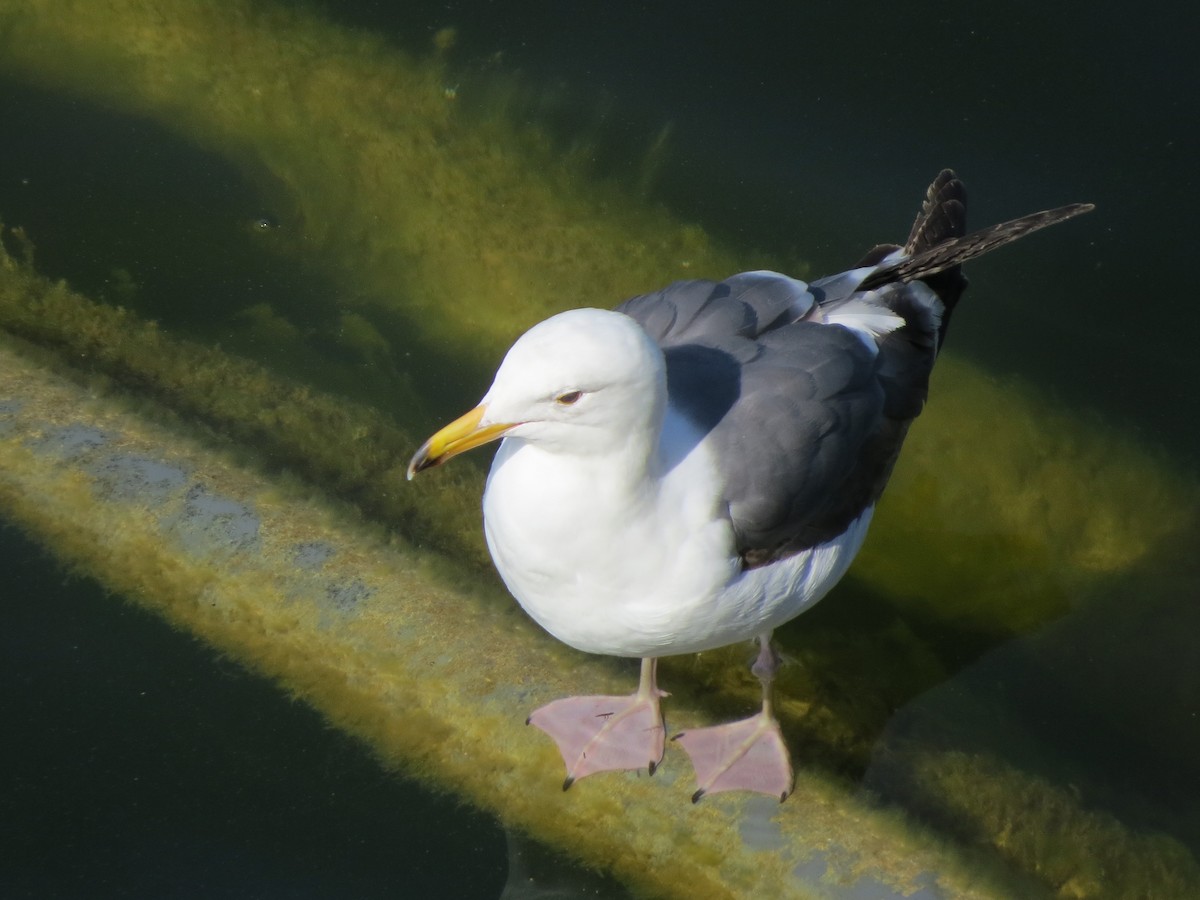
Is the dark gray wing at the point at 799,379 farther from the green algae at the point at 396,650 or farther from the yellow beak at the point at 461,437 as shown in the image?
the green algae at the point at 396,650

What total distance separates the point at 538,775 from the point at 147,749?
3.21 feet

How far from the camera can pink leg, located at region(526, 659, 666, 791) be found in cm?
314

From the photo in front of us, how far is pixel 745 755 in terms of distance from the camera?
3.17 m

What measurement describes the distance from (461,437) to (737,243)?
2547mm

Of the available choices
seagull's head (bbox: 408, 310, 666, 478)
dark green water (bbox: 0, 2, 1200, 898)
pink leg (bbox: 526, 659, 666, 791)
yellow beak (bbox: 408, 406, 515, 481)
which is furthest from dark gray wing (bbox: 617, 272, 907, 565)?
dark green water (bbox: 0, 2, 1200, 898)

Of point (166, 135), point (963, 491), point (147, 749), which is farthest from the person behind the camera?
point (166, 135)

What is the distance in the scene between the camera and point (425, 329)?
4598 millimetres

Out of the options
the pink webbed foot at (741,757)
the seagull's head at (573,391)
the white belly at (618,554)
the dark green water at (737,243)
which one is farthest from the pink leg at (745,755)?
the seagull's head at (573,391)

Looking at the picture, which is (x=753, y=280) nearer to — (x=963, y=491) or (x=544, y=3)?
(x=963, y=491)

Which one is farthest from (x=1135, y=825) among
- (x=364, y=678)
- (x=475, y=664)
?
(x=364, y=678)

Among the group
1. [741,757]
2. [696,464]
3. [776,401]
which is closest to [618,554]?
[696,464]

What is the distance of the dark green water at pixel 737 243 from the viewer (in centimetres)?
306

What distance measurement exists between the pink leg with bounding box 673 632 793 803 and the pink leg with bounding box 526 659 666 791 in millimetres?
101

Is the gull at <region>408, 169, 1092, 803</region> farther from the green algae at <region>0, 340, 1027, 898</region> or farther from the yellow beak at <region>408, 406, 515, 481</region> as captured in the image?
the green algae at <region>0, 340, 1027, 898</region>
